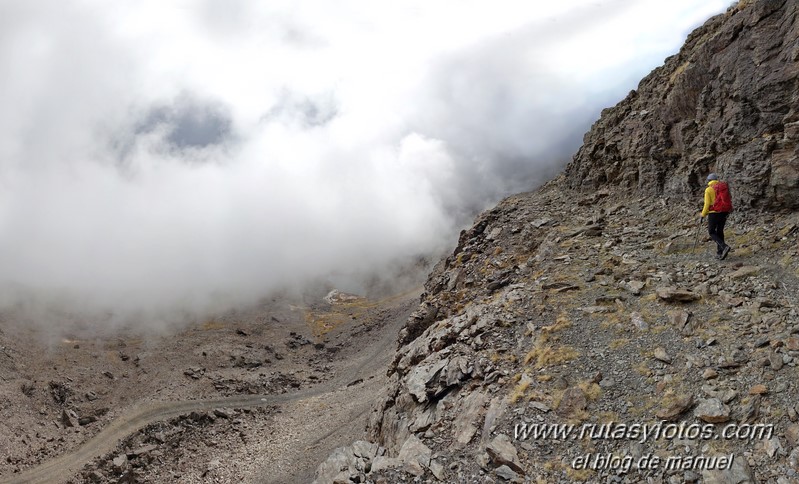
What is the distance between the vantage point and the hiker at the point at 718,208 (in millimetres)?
22750

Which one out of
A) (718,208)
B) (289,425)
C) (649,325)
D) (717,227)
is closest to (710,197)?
(718,208)

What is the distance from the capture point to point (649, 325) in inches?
855

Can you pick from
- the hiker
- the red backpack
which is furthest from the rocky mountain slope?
the red backpack

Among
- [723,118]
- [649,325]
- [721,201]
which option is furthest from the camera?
[723,118]

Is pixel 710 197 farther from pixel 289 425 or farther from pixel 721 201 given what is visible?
pixel 289 425

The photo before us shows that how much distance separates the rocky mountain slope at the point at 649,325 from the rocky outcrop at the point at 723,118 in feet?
0.38

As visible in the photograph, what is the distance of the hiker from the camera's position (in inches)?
896

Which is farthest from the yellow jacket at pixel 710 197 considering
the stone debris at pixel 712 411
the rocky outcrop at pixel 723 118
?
the stone debris at pixel 712 411

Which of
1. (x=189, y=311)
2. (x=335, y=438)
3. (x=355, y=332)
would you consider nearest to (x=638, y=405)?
(x=335, y=438)

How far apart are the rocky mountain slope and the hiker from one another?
92 centimetres

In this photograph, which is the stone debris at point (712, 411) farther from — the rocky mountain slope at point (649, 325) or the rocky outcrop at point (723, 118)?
the rocky outcrop at point (723, 118)

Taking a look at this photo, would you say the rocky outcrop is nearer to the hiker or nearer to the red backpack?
the hiker

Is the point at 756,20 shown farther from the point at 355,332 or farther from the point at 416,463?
the point at 355,332

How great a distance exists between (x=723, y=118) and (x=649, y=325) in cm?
1762
